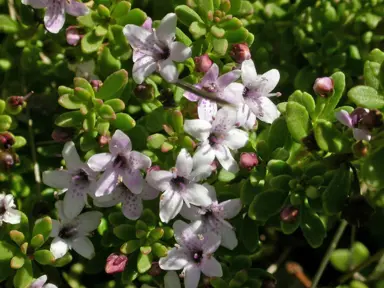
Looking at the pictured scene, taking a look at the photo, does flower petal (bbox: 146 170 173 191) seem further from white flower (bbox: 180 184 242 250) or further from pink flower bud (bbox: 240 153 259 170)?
pink flower bud (bbox: 240 153 259 170)

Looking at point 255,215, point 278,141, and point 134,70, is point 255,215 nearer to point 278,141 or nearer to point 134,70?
point 278,141

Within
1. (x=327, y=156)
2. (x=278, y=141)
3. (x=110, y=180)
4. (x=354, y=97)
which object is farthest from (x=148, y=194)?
(x=354, y=97)

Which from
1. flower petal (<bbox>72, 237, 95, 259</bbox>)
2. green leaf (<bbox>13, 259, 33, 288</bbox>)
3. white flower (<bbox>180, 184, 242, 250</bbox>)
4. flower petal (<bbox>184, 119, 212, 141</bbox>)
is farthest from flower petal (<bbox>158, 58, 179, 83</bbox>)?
green leaf (<bbox>13, 259, 33, 288</bbox>)

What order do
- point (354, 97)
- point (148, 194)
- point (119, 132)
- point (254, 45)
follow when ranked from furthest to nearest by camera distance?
1. point (254, 45)
2. point (148, 194)
3. point (119, 132)
4. point (354, 97)

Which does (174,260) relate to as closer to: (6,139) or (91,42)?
(6,139)

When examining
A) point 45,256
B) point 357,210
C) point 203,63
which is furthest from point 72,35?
point 357,210

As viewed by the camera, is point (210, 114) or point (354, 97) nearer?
point (354, 97)
